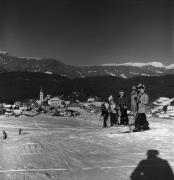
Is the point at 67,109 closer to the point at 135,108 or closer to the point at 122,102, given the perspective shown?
the point at 122,102

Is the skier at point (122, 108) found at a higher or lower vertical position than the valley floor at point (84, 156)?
higher

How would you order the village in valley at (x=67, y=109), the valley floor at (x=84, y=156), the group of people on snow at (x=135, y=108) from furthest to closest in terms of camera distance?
the village in valley at (x=67, y=109) → the group of people on snow at (x=135, y=108) → the valley floor at (x=84, y=156)

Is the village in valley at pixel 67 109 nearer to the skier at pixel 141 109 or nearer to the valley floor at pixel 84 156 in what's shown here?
the skier at pixel 141 109

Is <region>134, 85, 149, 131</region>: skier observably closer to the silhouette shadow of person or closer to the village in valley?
the silhouette shadow of person

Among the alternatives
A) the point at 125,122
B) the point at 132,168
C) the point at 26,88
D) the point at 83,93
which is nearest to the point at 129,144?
the point at 132,168

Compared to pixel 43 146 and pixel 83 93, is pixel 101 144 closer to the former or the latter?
pixel 43 146

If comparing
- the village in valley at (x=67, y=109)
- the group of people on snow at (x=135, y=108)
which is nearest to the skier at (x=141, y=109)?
the group of people on snow at (x=135, y=108)

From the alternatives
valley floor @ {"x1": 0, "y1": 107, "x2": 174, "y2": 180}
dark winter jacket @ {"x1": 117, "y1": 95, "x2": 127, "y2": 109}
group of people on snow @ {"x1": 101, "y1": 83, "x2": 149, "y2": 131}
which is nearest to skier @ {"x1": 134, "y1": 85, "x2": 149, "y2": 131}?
group of people on snow @ {"x1": 101, "y1": 83, "x2": 149, "y2": 131}
